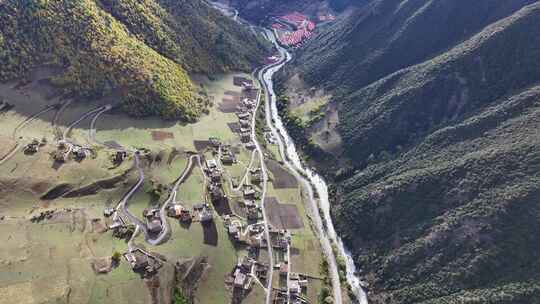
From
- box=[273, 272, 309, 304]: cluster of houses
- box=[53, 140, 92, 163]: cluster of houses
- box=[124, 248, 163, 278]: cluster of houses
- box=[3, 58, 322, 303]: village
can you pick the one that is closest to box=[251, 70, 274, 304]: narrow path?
box=[3, 58, 322, 303]: village

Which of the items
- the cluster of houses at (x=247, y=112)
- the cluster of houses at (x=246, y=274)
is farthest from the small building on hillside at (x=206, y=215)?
the cluster of houses at (x=247, y=112)

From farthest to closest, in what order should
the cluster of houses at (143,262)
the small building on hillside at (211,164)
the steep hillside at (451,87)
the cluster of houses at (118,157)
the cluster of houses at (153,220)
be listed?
the steep hillside at (451,87) < the small building on hillside at (211,164) < the cluster of houses at (118,157) < the cluster of houses at (153,220) < the cluster of houses at (143,262)

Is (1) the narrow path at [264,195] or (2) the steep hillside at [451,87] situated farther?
(2) the steep hillside at [451,87]

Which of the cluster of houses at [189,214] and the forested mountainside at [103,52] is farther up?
the forested mountainside at [103,52]

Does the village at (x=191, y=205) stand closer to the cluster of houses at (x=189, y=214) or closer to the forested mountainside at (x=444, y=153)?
the cluster of houses at (x=189, y=214)

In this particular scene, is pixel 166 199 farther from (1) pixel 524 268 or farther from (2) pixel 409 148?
(1) pixel 524 268

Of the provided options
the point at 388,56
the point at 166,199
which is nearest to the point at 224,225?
the point at 166,199

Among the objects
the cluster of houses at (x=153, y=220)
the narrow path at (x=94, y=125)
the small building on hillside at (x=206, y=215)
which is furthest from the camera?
the narrow path at (x=94, y=125)
